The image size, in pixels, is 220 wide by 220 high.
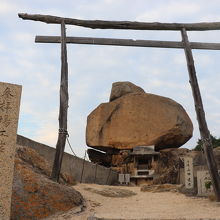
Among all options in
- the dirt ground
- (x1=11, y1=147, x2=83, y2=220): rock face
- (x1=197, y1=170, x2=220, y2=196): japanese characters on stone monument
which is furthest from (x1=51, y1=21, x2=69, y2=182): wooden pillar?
(x1=197, y1=170, x2=220, y2=196): japanese characters on stone monument

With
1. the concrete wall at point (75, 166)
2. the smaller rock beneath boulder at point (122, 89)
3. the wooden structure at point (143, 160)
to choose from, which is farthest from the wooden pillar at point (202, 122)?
the smaller rock beneath boulder at point (122, 89)

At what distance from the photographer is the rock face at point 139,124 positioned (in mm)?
21188

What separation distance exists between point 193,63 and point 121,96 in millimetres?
15102

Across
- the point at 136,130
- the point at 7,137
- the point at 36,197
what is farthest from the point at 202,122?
the point at 136,130

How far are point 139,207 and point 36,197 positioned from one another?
249 centimetres

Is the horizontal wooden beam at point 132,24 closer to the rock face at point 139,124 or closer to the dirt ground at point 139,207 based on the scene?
the dirt ground at point 139,207

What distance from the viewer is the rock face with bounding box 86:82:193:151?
21188 millimetres

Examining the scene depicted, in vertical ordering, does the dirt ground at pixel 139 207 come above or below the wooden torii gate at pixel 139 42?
below

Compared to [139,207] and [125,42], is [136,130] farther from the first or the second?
[139,207]

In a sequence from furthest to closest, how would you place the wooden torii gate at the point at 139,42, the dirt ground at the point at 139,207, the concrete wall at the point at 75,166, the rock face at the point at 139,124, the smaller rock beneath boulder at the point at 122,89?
the smaller rock beneath boulder at the point at 122,89 → the rock face at the point at 139,124 → the concrete wall at the point at 75,166 → the wooden torii gate at the point at 139,42 → the dirt ground at the point at 139,207

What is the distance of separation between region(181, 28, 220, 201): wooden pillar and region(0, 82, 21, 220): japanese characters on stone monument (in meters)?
4.63

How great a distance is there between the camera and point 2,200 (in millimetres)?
4922

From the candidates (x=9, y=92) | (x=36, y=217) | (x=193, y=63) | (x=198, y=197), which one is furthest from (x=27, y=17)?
(x=198, y=197)

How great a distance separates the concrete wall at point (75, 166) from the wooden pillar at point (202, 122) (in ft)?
16.4
